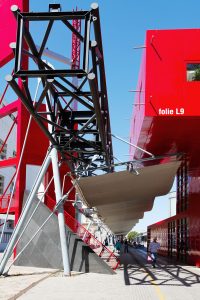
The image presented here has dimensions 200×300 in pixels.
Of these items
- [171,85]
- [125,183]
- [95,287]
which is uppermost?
[171,85]

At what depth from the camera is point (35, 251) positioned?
64.6 feet

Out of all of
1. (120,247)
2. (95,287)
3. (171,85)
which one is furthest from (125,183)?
(120,247)

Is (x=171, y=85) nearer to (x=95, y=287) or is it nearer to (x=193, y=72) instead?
(x=193, y=72)

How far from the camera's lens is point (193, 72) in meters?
13.7

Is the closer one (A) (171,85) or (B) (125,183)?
(A) (171,85)

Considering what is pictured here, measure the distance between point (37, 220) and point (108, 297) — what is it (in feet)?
30.4

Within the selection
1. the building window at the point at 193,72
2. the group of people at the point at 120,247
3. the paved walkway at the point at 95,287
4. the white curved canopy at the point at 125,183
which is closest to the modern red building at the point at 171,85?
the building window at the point at 193,72

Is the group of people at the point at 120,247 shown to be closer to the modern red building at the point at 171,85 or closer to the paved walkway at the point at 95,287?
the paved walkway at the point at 95,287

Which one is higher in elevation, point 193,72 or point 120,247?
point 193,72

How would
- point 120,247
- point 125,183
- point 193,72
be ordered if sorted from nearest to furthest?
point 193,72 < point 125,183 < point 120,247

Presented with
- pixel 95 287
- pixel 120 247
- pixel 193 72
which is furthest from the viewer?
pixel 120 247

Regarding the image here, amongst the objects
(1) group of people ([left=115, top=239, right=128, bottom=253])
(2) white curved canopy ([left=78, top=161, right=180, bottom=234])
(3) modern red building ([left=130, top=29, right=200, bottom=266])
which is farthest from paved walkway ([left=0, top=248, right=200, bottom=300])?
(1) group of people ([left=115, top=239, right=128, bottom=253])

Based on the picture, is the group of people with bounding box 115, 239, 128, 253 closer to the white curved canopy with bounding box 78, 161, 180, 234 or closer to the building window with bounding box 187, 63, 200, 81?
the white curved canopy with bounding box 78, 161, 180, 234

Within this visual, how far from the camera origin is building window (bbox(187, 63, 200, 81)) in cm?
1362
